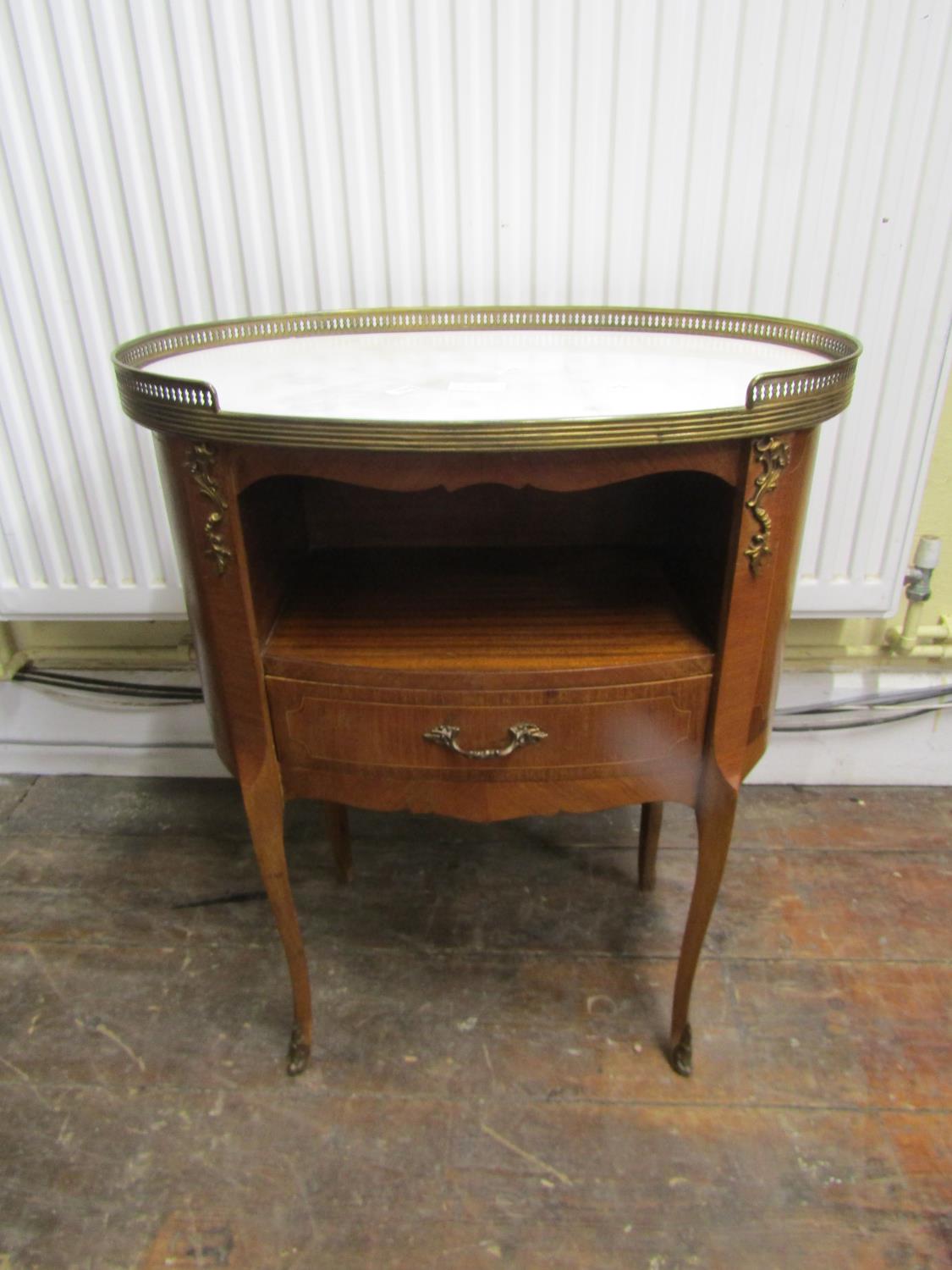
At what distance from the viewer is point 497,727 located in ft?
2.71

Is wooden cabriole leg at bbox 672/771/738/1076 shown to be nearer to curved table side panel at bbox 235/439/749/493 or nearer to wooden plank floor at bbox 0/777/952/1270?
wooden plank floor at bbox 0/777/952/1270

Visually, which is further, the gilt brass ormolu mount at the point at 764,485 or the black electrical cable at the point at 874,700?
the black electrical cable at the point at 874,700

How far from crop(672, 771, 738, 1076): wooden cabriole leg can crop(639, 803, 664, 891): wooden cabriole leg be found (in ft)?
0.82

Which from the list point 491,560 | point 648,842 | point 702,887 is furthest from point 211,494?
point 648,842

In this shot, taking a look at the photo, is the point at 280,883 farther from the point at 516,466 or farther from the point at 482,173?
the point at 482,173

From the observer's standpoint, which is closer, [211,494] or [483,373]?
[211,494]

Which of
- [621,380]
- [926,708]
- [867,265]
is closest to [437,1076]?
[621,380]

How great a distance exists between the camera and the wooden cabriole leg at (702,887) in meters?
0.87

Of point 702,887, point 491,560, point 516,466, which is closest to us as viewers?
point 516,466

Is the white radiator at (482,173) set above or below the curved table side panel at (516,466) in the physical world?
above

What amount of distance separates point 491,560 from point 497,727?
0.29m

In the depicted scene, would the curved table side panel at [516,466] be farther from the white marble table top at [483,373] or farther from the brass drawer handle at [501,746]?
the brass drawer handle at [501,746]

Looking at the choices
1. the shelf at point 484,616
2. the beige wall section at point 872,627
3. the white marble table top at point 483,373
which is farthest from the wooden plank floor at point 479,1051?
the white marble table top at point 483,373

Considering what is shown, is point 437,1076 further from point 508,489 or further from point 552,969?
point 508,489
